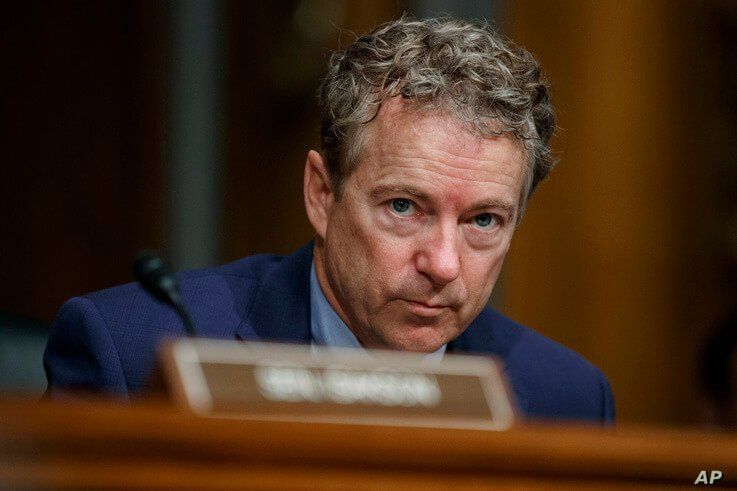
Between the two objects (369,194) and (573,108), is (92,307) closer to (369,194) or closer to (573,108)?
(369,194)

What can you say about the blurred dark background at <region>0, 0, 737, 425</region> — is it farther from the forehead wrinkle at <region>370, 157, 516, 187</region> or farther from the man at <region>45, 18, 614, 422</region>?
the forehead wrinkle at <region>370, 157, 516, 187</region>

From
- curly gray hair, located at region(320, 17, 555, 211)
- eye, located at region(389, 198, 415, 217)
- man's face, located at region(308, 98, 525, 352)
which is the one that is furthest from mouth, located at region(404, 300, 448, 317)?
curly gray hair, located at region(320, 17, 555, 211)

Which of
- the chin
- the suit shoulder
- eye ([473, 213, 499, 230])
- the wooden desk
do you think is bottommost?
the suit shoulder

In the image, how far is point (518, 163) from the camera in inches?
82.7

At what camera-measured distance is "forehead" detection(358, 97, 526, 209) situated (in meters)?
1.99

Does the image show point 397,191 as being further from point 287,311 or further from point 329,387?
point 329,387

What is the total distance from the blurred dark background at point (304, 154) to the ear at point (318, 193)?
171 cm

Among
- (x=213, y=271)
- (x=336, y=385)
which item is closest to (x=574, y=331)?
(x=213, y=271)

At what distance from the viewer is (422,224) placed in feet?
6.50

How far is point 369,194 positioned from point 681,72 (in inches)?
92.3

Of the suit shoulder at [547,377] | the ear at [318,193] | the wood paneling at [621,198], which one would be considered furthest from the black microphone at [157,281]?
the wood paneling at [621,198]

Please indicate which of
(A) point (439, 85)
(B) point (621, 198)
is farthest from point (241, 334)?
(B) point (621, 198)

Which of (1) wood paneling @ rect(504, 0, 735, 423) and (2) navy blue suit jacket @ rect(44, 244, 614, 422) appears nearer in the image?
(2) navy blue suit jacket @ rect(44, 244, 614, 422)

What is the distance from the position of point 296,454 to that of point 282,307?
4.13ft
